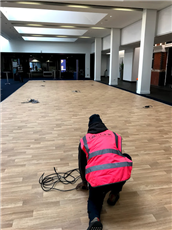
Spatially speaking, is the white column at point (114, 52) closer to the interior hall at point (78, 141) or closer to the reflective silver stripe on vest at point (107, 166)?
the interior hall at point (78, 141)

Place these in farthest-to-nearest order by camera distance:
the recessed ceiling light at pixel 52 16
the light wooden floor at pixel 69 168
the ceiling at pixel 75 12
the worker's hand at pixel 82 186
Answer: the recessed ceiling light at pixel 52 16, the ceiling at pixel 75 12, the worker's hand at pixel 82 186, the light wooden floor at pixel 69 168

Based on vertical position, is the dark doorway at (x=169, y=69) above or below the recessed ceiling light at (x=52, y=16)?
below

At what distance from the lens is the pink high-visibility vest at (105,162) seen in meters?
1.57

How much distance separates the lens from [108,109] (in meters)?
6.19

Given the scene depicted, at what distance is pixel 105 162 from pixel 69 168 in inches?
46.6

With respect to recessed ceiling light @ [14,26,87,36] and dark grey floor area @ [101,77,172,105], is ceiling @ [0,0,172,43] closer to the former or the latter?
recessed ceiling light @ [14,26,87,36]

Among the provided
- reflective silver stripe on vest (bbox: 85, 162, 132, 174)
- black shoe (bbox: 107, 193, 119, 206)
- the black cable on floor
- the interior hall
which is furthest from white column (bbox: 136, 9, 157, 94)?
reflective silver stripe on vest (bbox: 85, 162, 132, 174)

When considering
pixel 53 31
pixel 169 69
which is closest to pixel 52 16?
pixel 53 31

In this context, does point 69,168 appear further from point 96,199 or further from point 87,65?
point 87,65

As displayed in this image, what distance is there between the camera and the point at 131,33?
438 inches

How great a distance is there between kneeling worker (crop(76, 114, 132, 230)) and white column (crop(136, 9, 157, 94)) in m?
7.79

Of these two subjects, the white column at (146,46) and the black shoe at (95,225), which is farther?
the white column at (146,46)

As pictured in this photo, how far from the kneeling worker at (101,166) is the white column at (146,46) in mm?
7788

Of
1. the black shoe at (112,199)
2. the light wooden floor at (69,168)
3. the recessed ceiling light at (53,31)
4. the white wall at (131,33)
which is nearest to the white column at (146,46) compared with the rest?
the white wall at (131,33)
